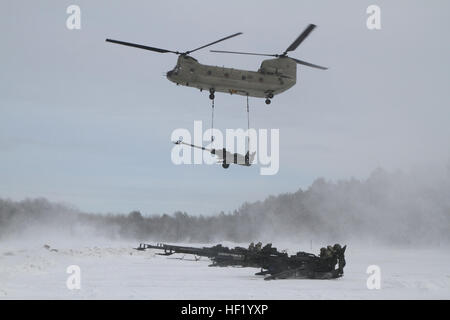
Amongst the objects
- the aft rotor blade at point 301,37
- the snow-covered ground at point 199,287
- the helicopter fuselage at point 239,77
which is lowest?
the snow-covered ground at point 199,287

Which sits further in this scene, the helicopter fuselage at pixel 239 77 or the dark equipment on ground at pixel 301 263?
the helicopter fuselage at pixel 239 77

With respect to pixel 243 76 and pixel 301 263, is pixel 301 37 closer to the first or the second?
pixel 243 76

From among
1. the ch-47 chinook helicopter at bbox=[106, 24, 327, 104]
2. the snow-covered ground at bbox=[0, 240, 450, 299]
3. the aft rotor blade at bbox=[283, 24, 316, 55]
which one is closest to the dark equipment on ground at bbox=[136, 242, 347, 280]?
the snow-covered ground at bbox=[0, 240, 450, 299]

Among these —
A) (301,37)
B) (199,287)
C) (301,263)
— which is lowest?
(199,287)

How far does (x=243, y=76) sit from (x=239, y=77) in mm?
259

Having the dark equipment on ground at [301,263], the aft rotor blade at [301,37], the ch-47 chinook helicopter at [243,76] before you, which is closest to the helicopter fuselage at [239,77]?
the ch-47 chinook helicopter at [243,76]

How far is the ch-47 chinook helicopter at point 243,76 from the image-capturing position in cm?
2827

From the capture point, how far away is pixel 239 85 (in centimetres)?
2914

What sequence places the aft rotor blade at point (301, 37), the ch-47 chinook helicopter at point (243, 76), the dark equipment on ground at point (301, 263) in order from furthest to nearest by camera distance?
the ch-47 chinook helicopter at point (243, 76)
the aft rotor blade at point (301, 37)
the dark equipment on ground at point (301, 263)

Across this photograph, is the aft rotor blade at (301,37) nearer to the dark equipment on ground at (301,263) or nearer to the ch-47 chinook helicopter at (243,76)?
the ch-47 chinook helicopter at (243,76)

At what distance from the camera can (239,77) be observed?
2912cm

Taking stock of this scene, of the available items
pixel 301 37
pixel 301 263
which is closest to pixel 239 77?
pixel 301 37
